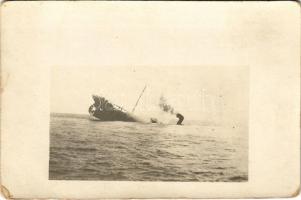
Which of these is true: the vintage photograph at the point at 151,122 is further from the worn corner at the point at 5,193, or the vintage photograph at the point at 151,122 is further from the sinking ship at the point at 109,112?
the worn corner at the point at 5,193

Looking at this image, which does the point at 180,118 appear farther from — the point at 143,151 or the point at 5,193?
the point at 5,193

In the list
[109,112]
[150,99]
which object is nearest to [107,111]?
[109,112]

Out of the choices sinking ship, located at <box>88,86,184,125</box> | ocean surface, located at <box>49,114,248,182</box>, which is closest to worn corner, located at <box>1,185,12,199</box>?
ocean surface, located at <box>49,114,248,182</box>

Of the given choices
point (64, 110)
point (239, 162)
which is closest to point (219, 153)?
point (239, 162)

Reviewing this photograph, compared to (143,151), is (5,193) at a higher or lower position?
lower

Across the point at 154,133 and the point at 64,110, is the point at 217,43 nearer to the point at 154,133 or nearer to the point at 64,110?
the point at 154,133

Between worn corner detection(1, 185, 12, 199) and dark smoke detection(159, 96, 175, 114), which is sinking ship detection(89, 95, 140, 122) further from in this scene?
worn corner detection(1, 185, 12, 199)

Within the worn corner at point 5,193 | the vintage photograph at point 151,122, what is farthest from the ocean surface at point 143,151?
the worn corner at point 5,193
